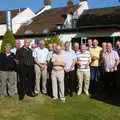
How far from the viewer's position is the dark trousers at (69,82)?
42.8ft

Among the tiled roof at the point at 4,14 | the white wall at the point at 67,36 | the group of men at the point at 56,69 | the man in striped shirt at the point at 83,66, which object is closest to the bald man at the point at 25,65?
the group of men at the point at 56,69

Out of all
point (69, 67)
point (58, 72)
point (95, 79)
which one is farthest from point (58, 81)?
point (95, 79)

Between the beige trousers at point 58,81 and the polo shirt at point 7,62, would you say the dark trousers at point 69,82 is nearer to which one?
the beige trousers at point 58,81

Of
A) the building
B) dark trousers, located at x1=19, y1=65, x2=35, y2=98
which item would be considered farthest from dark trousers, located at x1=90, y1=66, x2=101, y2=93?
the building

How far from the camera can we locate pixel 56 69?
12.4 m

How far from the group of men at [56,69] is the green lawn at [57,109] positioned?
34 cm

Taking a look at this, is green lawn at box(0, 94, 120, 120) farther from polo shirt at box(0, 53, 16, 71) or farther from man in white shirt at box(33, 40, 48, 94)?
polo shirt at box(0, 53, 16, 71)

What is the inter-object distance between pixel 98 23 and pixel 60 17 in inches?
303

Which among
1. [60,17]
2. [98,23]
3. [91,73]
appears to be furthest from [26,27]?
[91,73]

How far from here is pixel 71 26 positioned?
148 feet

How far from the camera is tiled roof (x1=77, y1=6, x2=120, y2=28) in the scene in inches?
1612

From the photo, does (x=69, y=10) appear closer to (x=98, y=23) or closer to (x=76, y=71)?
(x=98, y=23)

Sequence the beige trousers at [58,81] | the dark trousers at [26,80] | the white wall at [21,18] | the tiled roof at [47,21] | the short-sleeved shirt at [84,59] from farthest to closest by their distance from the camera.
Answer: the white wall at [21,18] < the tiled roof at [47,21] < the short-sleeved shirt at [84,59] < the dark trousers at [26,80] < the beige trousers at [58,81]

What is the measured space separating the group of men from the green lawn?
0.34 meters
